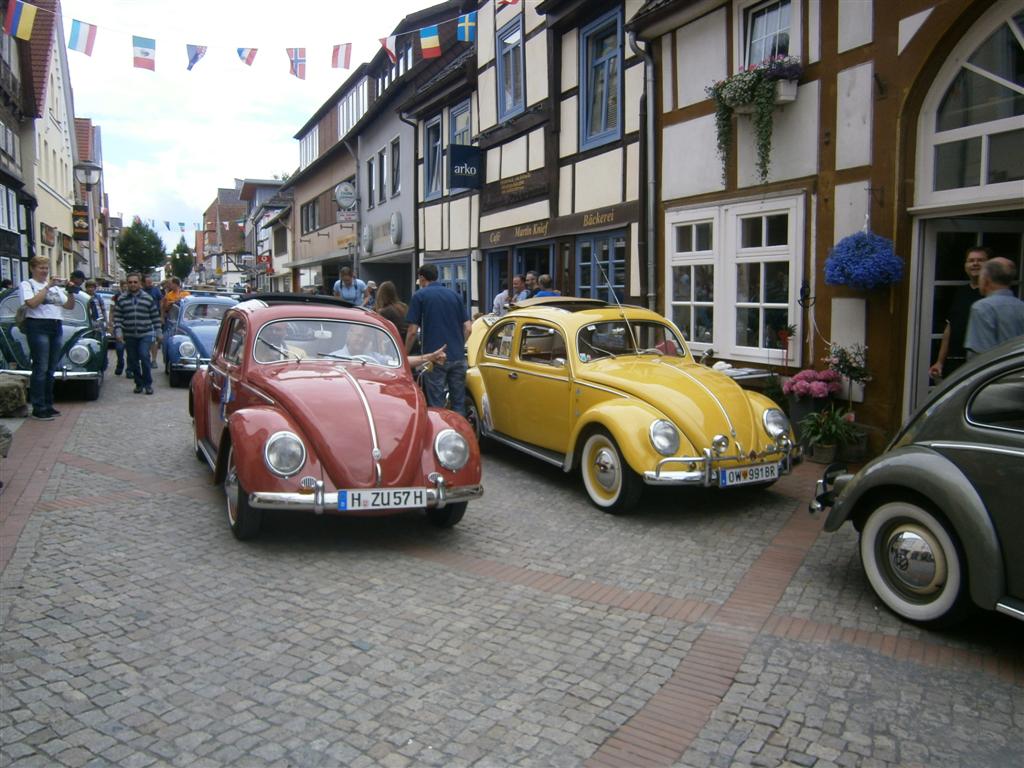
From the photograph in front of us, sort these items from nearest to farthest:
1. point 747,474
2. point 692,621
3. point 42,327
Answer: point 692,621
point 747,474
point 42,327

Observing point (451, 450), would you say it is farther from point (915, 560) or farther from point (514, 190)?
point (514, 190)

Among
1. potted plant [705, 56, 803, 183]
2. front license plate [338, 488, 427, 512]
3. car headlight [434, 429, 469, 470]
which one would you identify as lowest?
front license plate [338, 488, 427, 512]

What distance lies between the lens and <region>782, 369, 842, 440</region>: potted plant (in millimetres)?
7832

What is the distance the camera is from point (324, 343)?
6.28 metres

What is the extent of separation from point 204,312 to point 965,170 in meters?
12.1

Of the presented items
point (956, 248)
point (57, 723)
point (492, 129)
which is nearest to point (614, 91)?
point (492, 129)

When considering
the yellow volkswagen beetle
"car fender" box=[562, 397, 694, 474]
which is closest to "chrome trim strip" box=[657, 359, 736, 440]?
the yellow volkswagen beetle

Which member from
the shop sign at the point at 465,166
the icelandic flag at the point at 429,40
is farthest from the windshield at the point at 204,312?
the icelandic flag at the point at 429,40

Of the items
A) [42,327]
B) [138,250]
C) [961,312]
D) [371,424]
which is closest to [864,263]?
[961,312]

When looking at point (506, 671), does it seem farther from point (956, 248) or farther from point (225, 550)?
point (956, 248)

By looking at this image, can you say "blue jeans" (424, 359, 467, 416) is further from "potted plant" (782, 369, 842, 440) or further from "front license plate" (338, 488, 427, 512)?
"potted plant" (782, 369, 842, 440)

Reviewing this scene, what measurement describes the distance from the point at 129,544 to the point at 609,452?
3532 mm

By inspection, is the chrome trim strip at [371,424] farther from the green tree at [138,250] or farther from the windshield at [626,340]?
the green tree at [138,250]

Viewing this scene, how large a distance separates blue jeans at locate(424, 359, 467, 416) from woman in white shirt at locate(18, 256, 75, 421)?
463 cm
